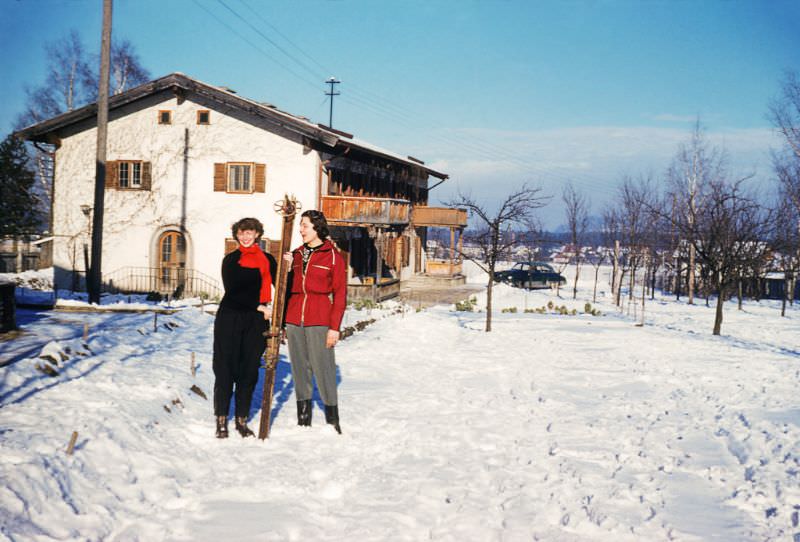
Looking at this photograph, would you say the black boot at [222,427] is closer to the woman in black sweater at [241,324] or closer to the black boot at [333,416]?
the woman in black sweater at [241,324]

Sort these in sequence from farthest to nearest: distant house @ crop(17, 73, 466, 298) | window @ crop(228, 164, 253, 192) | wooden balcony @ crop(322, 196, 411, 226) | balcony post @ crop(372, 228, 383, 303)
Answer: balcony post @ crop(372, 228, 383, 303) < wooden balcony @ crop(322, 196, 411, 226) < window @ crop(228, 164, 253, 192) < distant house @ crop(17, 73, 466, 298)

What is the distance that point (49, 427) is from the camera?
15.2 ft

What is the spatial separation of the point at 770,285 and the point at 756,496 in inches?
1661

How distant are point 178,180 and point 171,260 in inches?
110

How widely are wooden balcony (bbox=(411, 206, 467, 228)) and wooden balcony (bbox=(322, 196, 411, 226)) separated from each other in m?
9.78

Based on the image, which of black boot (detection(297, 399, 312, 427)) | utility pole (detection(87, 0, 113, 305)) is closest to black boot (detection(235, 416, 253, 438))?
black boot (detection(297, 399, 312, 427))

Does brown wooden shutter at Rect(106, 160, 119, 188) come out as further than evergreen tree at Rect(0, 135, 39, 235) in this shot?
No

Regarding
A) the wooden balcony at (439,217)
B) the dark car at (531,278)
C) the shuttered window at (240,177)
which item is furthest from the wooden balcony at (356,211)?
the dark car at (531,278)

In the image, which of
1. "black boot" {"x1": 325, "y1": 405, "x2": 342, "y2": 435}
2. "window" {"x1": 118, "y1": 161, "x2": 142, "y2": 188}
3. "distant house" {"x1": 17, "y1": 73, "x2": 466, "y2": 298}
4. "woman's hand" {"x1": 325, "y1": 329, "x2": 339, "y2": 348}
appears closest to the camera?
"woman's hand" {"x1": 325, "y1": 329, "x2": 339, "y2": 348}

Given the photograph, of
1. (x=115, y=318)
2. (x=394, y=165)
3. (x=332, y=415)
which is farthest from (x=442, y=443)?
(x=394, y=165)

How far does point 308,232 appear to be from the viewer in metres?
5.64

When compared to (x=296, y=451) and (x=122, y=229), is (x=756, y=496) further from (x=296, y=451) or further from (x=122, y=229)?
(x=122, y=229)

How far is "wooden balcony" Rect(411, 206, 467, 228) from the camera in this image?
33.0m

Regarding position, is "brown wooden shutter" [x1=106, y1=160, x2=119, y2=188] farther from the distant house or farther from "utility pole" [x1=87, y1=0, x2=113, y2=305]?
"utility pole" [x1=87, y1=0, x2=113, y2=305]
